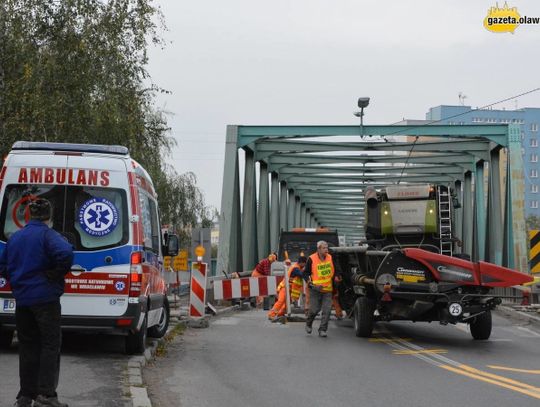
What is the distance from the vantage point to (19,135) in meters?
18.0

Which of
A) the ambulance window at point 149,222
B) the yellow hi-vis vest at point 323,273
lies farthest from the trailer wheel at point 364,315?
the ambulance window at point 149,222

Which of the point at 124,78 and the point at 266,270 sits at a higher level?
the point at 124,78

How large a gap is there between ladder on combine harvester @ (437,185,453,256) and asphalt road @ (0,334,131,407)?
7283mm

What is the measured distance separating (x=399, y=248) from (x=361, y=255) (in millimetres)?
1349

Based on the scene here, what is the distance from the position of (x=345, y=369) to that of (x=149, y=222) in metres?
3.36

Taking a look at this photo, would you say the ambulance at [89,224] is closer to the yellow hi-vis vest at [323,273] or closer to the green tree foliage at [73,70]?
the yellow hi-vis vest at [323,273]

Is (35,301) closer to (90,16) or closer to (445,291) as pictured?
(445,291)

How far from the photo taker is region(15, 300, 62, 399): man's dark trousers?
6453 mm

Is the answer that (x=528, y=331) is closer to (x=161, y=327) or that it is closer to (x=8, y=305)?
(x=161, y=327)

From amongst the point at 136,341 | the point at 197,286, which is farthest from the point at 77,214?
the point at 197,286

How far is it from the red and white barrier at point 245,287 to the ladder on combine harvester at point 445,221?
4.64 m

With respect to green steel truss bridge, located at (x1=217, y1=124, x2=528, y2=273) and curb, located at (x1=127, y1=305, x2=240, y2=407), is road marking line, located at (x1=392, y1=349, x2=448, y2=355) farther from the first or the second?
green steel truss bridge, located at (x1=217, y1=124, x2=528, y2=273)

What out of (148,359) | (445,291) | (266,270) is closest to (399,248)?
(445,291)

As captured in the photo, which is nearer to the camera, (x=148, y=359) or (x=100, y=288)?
(x=100, y=288)
